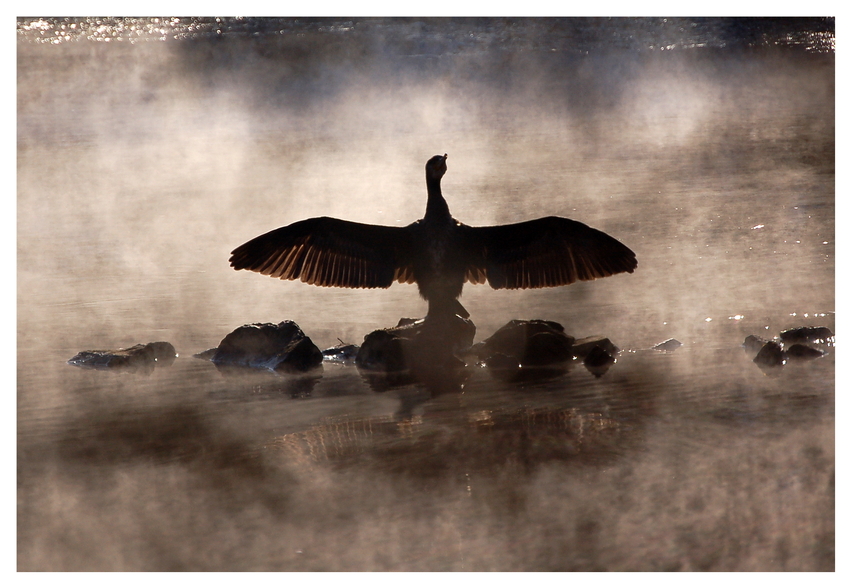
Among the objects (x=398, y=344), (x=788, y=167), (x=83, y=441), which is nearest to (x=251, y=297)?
(x=398, y=344)

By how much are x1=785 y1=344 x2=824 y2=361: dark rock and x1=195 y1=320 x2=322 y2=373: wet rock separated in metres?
2.41

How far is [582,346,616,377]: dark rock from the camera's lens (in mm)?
4289

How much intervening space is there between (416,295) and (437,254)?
114 centimetres

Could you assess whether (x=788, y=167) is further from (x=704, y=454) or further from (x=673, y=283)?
(x=704, y=454)

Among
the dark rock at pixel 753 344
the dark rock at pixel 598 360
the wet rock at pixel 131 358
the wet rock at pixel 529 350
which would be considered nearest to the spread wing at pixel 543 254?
the wet rock at pixel 529 350

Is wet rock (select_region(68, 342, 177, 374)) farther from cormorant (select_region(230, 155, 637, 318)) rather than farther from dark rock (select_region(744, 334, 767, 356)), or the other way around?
dark rock (select_region(744, 334, 767, 356))

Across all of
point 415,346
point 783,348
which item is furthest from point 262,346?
point 783,348

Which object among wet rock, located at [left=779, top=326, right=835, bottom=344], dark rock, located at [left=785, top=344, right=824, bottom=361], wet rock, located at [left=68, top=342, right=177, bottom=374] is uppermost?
wet rock, located at [left=779, top=326, right=835, bottom=344]

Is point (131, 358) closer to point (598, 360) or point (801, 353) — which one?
point (598, 360)

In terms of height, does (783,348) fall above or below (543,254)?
below

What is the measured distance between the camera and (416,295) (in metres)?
5.63

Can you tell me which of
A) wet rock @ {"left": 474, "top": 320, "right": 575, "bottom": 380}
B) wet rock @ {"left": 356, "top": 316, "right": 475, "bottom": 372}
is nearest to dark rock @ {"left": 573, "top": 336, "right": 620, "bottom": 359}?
wet rock @ {"left": 474, "top": 320, "right": 575, "bottom": 380}

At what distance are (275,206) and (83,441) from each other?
330 cm

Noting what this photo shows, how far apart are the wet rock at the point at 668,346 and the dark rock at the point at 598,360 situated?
344 millimetres
